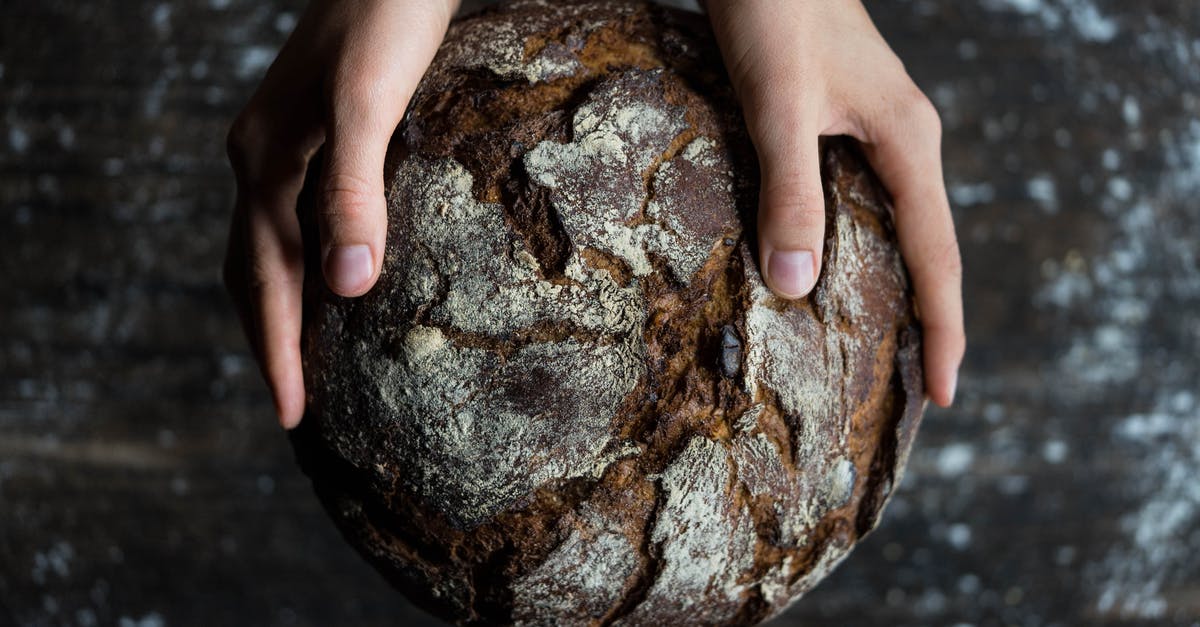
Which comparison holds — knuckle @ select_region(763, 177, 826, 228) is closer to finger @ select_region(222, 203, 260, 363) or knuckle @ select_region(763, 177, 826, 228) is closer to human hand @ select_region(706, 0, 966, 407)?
human hand @ select_region(706, 0, 966, 407)

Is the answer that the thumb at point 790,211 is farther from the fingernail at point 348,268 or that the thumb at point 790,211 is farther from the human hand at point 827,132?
the fingernail at point 348,268

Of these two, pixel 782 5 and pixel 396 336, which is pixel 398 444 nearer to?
pixel 396 336

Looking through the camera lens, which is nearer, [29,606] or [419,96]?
[419,96]

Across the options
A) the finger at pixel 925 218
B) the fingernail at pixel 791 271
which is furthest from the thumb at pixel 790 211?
the finger at pixel 925 218

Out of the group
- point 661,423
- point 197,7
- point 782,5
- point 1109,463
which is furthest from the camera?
point 1109,463

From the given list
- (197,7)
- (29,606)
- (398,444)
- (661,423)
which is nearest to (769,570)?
(661,423)

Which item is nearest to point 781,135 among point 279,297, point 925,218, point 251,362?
point 925,218
